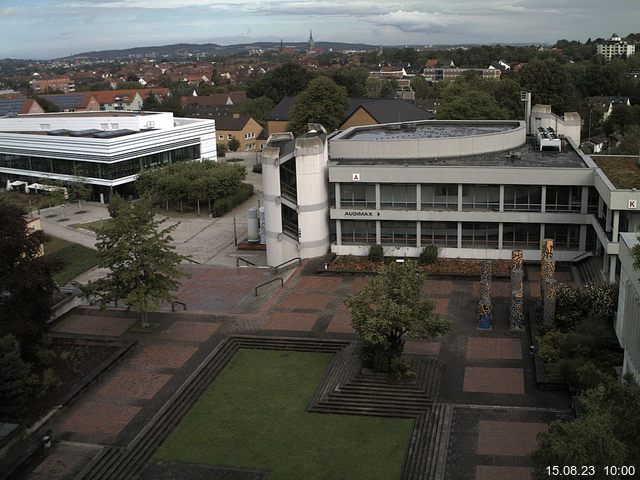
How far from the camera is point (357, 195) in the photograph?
40.3 meters

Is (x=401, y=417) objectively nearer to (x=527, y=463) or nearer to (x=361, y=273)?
(x=527, y=463)

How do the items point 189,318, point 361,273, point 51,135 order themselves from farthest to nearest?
point 51,135 → point 361,273 → point 189,318

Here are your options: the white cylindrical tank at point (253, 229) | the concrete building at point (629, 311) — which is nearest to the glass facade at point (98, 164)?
the white cylindrical tank at point (253, 229)

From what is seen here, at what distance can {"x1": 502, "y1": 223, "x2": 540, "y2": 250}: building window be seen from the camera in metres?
38.6

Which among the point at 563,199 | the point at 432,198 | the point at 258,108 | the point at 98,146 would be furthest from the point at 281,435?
the point at 258,108

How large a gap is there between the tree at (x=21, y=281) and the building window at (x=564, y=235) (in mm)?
24854

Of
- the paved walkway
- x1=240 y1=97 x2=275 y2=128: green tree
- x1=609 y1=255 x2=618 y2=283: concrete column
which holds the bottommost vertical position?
the paved walkway

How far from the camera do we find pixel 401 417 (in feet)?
78.0

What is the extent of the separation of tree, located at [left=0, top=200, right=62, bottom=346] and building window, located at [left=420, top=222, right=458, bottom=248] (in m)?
20.0

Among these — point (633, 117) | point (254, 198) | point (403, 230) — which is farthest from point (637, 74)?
point (403, 230)

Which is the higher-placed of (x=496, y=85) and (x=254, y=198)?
(x=496, y=85)

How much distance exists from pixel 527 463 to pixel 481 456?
1.35 m

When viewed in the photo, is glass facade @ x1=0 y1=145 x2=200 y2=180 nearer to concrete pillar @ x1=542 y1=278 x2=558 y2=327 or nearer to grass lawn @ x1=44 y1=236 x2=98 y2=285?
grass lawn @ x1=44 y1=236 x2=98 y2=285
